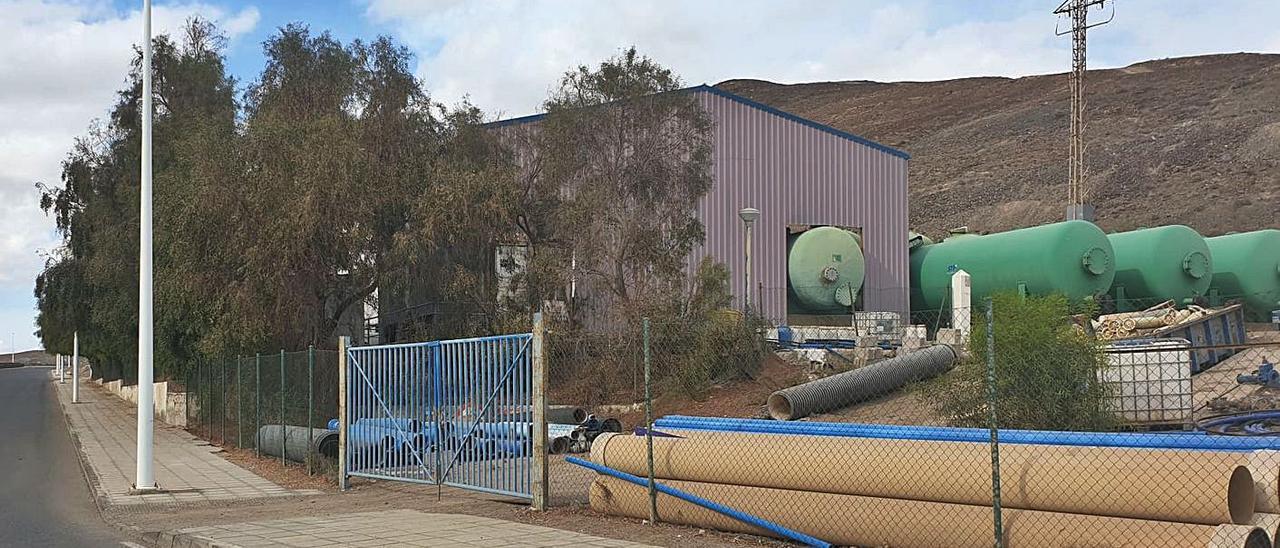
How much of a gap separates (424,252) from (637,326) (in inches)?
242

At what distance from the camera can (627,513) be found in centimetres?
1088

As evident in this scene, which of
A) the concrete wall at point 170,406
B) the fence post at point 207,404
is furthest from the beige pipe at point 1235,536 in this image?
the concrete wall at point 170,406

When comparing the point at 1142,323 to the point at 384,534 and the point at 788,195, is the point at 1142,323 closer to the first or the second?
the point at 788,195

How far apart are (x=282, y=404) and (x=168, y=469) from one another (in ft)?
7.84

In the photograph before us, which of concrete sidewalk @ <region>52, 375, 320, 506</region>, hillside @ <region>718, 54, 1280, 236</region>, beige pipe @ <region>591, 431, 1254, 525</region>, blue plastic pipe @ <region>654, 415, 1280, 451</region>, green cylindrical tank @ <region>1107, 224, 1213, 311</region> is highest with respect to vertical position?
hillside @ <region>718, 54, 1280, 236</region>

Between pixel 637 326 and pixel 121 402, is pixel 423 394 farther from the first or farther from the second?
pixel 121 402

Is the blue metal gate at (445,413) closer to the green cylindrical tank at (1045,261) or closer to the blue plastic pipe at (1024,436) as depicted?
the blue plastic pipe at (1024,436)

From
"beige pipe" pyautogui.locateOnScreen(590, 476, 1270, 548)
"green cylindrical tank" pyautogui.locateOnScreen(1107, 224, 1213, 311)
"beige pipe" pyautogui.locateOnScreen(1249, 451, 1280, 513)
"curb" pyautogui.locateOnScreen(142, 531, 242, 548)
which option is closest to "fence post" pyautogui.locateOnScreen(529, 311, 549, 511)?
"beige pipe" pyautogui.locateOnScreen(590, 476, 1270, 548)

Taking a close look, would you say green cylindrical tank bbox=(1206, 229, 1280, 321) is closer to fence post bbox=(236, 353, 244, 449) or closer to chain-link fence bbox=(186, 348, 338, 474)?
chain-link fence bbox=(186, 348, 338, 474)

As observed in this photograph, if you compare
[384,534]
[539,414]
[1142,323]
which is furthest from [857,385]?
[384,534]

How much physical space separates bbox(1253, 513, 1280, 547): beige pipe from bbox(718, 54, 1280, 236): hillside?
58.7 m

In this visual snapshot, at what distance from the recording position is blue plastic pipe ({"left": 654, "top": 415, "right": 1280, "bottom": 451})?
782cm

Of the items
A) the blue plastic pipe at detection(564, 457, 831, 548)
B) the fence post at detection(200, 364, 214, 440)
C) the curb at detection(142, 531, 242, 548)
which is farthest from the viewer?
the fence post at detection(200, 364, 214, 440)

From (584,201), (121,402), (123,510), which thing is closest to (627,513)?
(123,510)
